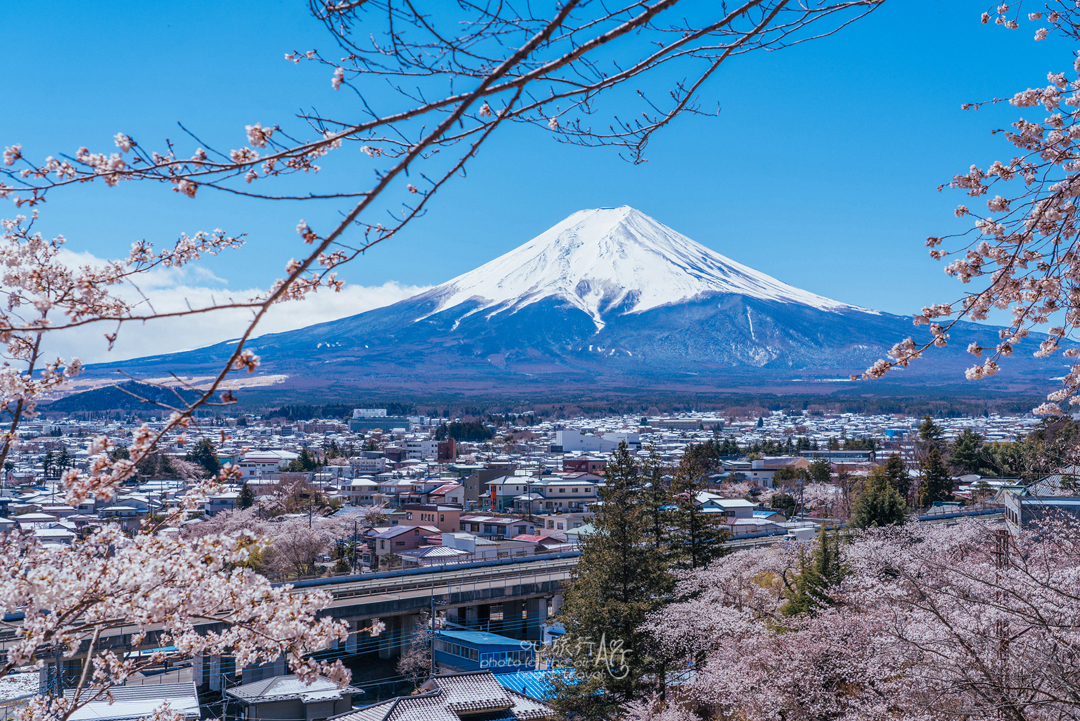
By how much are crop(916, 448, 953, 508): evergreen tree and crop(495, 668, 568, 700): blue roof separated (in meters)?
17.7

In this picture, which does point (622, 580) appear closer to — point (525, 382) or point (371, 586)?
point (371, 586)

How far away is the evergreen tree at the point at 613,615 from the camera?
9.91m

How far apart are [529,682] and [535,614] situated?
18.3ft

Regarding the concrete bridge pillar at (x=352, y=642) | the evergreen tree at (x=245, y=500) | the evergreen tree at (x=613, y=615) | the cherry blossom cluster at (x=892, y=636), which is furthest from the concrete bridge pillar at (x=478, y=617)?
the evergreen tree at (x=245, y=500)

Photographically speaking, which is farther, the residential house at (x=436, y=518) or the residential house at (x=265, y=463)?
the residential house at (x=265, y=463)

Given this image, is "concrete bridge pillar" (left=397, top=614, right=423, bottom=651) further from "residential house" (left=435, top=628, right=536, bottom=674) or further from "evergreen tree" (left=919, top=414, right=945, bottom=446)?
"evergreen tree" (left=919, top=414, right=945, bottom=446)

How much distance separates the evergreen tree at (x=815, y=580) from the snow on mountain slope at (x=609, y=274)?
13113 centimetres

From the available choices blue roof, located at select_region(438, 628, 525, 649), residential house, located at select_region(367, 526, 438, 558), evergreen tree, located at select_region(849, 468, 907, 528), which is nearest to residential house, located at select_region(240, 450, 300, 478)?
residential house, located at select_region(367, 526, 438, 558)

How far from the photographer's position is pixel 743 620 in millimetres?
9945

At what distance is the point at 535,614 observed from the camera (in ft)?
60.8

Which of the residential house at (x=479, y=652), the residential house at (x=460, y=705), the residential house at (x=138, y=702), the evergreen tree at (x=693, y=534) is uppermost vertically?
the evergreen tree at (x=693, y=534)

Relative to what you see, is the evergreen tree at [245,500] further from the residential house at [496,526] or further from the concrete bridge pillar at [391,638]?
the concrete bridge pillar at [391,638]

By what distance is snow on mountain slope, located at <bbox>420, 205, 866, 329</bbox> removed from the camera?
14925cm

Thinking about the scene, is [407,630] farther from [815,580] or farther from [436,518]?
[436,518]
